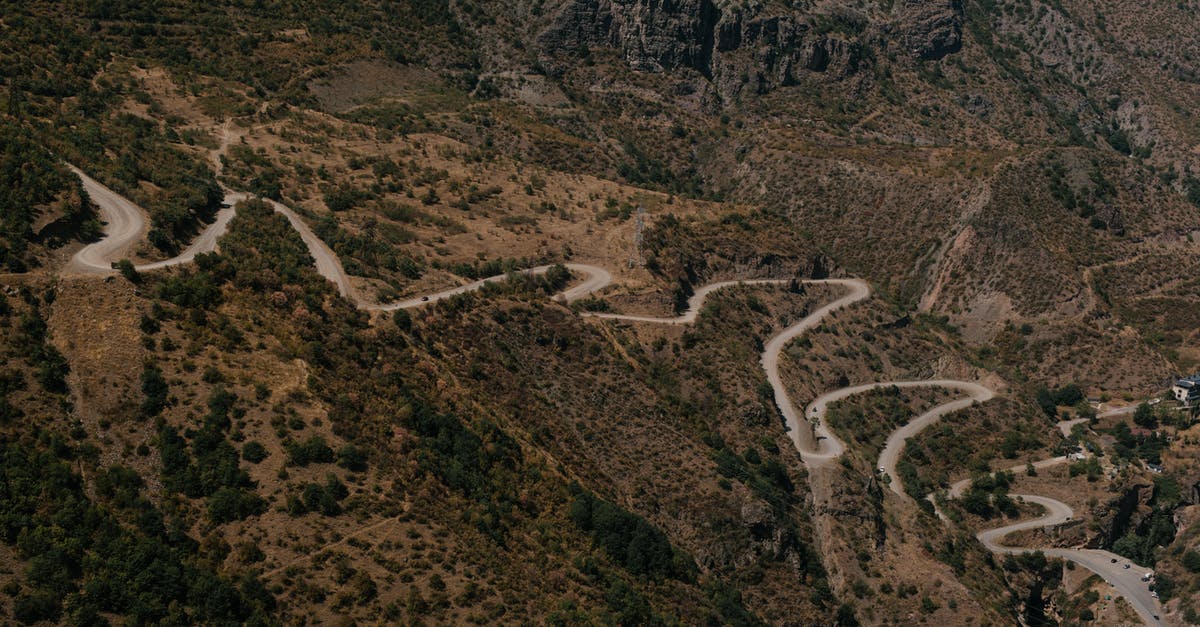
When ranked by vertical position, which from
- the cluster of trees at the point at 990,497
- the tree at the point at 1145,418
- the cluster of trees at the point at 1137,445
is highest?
the tree at the point at 1145,418

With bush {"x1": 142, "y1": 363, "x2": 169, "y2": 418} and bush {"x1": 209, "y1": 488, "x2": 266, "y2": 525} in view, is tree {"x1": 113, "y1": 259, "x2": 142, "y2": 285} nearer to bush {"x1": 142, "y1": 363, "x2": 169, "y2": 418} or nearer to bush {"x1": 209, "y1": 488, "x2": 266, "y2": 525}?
bush {"x1": 142, "y1": 363, "x2": 169, "y2": 418}

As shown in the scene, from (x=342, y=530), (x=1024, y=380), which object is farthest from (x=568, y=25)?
(x=342, y=530)

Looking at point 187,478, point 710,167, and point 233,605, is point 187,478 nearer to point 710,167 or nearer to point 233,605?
point 233,605

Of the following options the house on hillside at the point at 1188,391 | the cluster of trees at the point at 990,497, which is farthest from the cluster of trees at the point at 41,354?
the house on hillside at the point at 1188,391

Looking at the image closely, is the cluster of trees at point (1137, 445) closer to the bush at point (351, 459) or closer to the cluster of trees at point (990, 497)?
the cluster of trees at point (990, 497)

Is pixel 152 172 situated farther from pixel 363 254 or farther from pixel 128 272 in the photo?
pixel 128 272

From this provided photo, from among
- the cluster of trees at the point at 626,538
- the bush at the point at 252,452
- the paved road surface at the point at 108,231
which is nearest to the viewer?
the bush at the point at 252,452

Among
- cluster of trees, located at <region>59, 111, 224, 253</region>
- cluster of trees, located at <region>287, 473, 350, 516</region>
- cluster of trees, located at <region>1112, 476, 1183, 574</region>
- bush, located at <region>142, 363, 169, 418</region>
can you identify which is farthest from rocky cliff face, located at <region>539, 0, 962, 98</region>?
cluster of trees, located at <region>287, 473, 350, 516</region>
